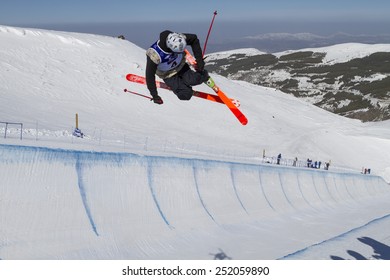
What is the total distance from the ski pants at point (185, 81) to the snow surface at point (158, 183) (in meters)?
6.04

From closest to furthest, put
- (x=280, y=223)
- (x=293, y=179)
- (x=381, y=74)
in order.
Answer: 1. (x=280, y=223)
2. (x=293, y=179)
3. (x=381, y=74)

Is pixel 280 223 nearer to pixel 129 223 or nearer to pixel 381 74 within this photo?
pixel 129 223

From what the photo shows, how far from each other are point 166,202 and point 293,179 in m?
11.3

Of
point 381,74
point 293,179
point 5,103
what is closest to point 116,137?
point 5,103

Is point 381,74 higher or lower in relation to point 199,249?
higher

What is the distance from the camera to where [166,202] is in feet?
52.4

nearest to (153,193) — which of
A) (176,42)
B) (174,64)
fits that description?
(174,64)

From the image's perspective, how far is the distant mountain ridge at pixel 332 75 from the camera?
100 metres

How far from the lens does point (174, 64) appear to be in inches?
349

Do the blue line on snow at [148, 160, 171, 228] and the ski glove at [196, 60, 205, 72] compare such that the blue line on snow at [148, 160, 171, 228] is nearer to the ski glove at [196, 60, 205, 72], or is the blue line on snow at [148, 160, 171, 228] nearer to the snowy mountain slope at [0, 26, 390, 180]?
Result: the ski glove at [196, 60, 205, 72]

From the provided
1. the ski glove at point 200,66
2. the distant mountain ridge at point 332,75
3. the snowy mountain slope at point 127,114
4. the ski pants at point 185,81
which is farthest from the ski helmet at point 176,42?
the distant mountain ridge at point 332,75

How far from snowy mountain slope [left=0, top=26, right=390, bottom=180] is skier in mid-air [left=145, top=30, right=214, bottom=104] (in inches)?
822

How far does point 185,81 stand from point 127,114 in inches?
1262

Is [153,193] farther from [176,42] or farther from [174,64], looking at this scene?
[176,42]
